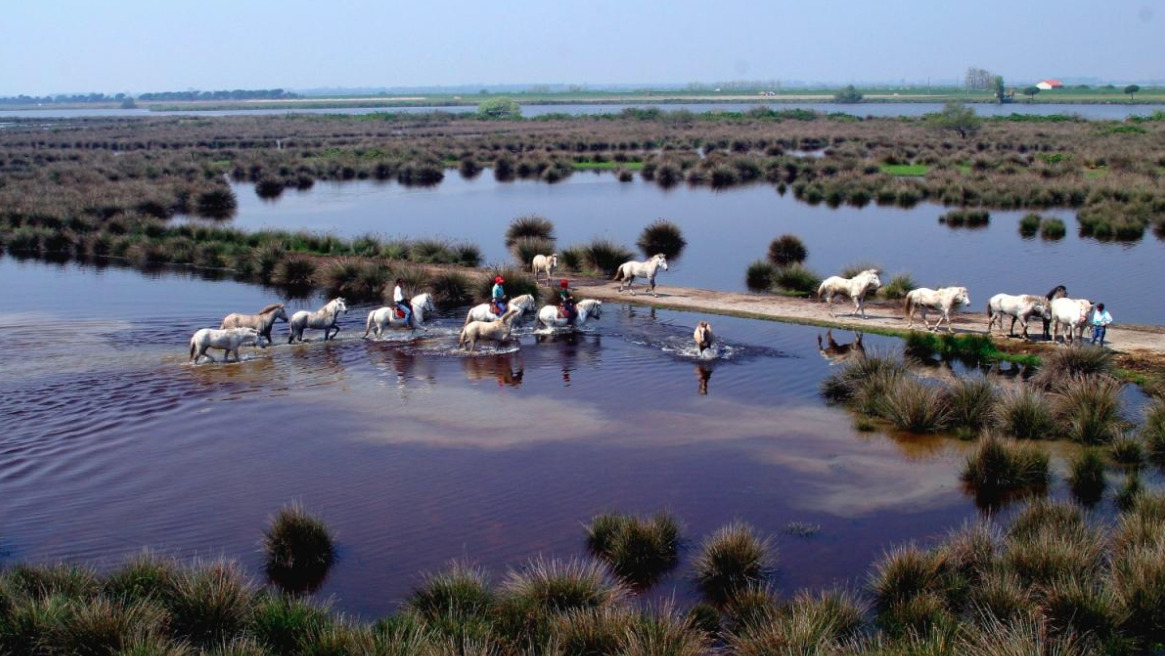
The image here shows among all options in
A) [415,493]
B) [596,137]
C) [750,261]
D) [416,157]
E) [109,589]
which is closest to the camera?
[109,589]

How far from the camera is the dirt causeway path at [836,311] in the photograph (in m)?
22.2

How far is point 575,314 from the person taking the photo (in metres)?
26.6

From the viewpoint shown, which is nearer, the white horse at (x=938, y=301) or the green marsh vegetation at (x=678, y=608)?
the green marsh vegetation at (x=678, y=608)

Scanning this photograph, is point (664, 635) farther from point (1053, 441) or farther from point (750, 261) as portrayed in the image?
point (750, 261)

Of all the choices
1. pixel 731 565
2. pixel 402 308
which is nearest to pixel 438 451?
pixel 731 565

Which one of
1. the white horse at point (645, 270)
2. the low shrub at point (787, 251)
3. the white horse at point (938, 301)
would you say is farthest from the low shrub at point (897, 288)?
the low shrub at point (787, 251)

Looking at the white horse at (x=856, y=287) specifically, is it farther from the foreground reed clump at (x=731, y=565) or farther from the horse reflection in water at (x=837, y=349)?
the foreground reed clump at (x=731, y=565)

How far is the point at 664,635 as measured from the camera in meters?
10.2

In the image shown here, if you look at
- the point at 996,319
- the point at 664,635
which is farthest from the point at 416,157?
the point at 664,635

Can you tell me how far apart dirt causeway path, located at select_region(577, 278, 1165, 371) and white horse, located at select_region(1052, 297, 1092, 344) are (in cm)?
52

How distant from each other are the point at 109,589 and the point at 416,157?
7212 cm

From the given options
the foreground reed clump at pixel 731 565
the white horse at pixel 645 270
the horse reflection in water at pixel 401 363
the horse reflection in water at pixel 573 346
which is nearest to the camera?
the foreground reed clump at pixel 731 565

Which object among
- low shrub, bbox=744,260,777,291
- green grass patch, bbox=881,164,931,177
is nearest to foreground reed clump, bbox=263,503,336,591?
low shrub, bbox=744,260,777,291

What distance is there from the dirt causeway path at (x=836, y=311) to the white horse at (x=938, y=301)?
36cm
